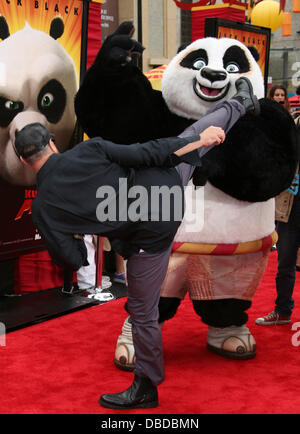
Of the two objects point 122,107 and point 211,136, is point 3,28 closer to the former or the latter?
point 122,107

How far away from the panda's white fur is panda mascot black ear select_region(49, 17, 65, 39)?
47.0 inches

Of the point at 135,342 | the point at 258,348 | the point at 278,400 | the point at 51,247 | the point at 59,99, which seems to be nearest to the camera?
the point at 51,247

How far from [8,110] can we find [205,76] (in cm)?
137

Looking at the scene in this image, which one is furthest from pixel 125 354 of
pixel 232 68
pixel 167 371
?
pixel 232 68

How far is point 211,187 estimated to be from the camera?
2828 mm

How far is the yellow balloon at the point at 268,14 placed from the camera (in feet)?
23.6

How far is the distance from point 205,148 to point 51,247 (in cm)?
80

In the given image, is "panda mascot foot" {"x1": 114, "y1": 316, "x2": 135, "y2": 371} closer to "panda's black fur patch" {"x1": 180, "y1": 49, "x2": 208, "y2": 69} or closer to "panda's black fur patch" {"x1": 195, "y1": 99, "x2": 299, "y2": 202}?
"panda's black fur patch" {"x1": 195, "y1": 99, "x2": 299, "y2": 202}

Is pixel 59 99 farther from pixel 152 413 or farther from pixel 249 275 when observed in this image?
pixel 152 413

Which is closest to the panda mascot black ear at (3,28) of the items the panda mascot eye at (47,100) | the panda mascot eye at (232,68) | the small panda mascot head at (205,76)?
the panda mascot eye at (47,100)

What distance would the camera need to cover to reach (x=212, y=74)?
275cm

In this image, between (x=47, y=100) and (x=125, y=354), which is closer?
(x=125, y=354)

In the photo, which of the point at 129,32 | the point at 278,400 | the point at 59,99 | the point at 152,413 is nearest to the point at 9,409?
the point at 152,413

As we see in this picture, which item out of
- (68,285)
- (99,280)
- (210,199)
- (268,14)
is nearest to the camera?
(210,199)
